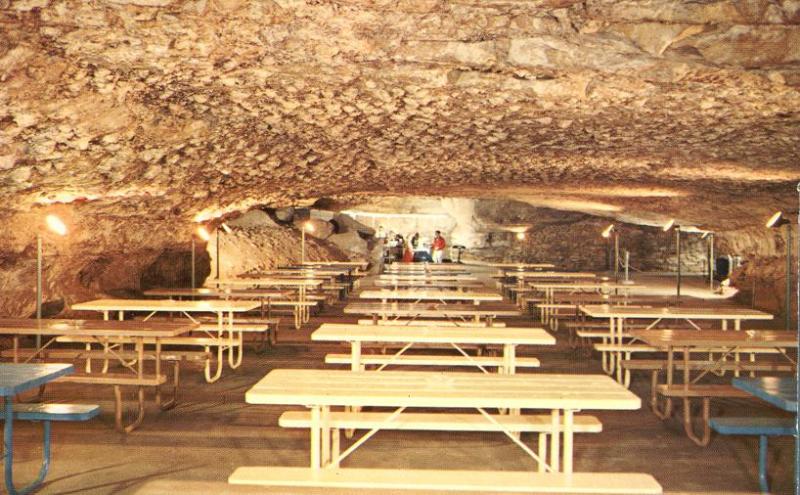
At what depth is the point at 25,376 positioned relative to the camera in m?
3.65

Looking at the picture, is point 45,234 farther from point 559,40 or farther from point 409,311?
point 559,40

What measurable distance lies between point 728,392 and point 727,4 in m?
2.31

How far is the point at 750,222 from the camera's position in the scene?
13.5 meters

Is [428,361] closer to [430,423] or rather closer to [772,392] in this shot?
[430,423]

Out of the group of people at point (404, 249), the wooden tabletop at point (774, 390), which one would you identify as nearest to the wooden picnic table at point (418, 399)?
the wooden tabletop at point (774, 390)

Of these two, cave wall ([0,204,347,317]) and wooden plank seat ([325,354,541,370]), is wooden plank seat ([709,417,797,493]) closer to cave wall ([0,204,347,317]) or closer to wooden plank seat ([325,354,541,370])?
wooden plank seat ([325,354,541,370])

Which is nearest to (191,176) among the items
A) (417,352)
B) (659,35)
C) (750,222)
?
(417,352)

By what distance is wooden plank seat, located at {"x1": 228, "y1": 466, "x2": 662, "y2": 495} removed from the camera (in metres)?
2.92

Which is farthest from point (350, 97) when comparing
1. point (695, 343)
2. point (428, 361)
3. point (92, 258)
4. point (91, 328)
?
point (92, 258)

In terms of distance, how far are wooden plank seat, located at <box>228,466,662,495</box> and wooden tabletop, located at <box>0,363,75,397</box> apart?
1.14 meters

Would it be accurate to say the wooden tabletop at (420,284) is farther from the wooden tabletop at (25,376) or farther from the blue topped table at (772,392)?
the wooden tabletop at (25,376)

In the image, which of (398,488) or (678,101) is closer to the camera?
(398,488)

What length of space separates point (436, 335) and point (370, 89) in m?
2.03

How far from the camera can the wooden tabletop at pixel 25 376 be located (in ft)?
11.2
